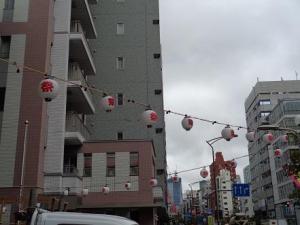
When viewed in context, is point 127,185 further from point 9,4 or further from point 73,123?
point 9,4

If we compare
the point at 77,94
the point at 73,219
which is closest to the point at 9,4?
the point at 77,94

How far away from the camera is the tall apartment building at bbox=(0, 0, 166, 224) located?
23578 mm

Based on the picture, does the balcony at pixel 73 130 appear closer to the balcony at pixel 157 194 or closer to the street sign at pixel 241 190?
the balcony at pixel 157 194

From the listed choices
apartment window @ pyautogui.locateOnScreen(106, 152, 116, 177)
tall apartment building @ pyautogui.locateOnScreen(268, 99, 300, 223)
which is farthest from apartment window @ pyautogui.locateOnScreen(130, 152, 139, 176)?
tall apartment building @ pyautogui.locateOnScreen(268, 99, 300, 223)

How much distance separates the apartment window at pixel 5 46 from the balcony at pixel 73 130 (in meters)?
6.86

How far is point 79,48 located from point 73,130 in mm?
5638

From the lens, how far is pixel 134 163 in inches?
1367

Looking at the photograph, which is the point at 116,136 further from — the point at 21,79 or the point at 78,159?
the point at 21,79

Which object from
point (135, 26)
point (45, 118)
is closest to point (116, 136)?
point (135, 26)

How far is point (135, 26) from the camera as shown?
48.8m

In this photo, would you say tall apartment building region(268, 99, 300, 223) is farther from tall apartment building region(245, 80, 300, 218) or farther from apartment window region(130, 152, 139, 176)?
→ apartment window region(130, 152, 139, 176)

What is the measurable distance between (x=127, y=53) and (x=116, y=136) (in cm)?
916

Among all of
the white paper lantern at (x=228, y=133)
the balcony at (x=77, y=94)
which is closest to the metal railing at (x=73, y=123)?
the balcony at (x=77, y=94)

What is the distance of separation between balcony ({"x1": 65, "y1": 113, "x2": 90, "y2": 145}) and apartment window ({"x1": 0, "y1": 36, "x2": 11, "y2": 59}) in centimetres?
686
